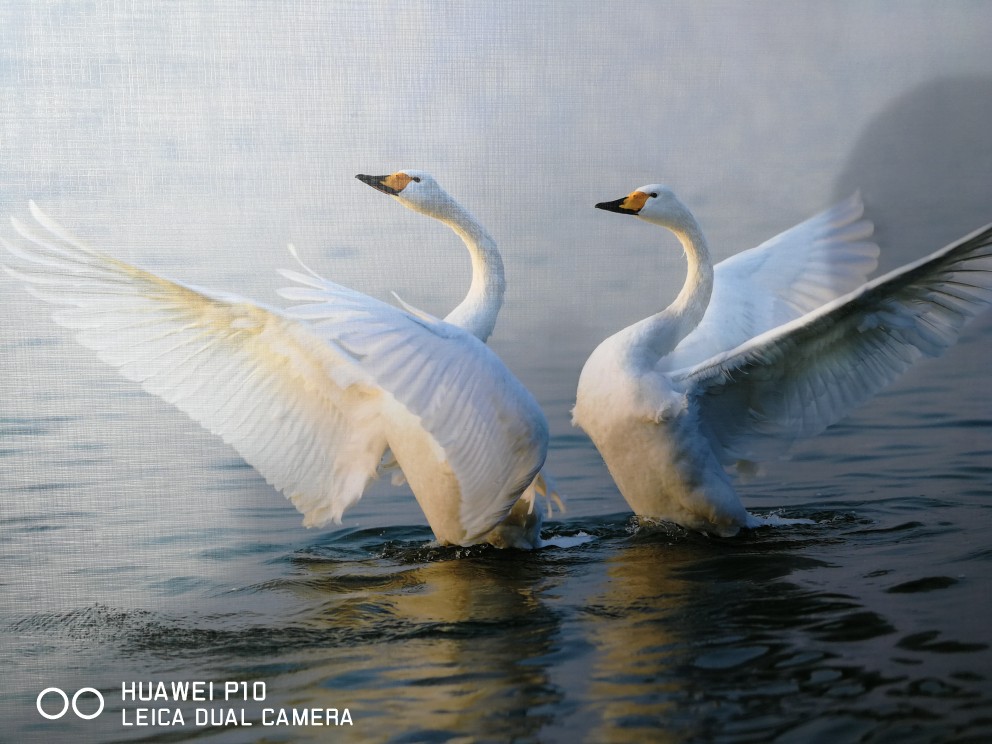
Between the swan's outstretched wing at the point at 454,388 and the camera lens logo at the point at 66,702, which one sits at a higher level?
the swan's outstretched wing at the point at 454,388

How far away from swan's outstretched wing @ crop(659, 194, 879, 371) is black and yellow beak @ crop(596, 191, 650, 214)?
0.34 meters

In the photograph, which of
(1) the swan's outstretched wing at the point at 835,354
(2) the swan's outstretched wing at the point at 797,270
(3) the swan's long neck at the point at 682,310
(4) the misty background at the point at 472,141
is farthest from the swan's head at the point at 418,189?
(2) the swan's outstretched wing at the point at 797,270

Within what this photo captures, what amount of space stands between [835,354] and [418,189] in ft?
2.85

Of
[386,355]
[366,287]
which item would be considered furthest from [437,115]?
[386,355]

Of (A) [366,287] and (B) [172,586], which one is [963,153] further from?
(B) [172,586]

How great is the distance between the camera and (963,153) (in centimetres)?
292

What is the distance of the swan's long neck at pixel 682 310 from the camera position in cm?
229

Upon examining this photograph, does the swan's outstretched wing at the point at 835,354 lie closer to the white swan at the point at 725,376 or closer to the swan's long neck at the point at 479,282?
the white swan at the point at 725,376

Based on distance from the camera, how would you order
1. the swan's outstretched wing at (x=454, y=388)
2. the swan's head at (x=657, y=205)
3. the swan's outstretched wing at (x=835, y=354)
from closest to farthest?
the swan's outstretched wing at (x=454, y=388), the swan's outstretched wing at (x=835, y=354), the swan's head at (x=657, y=205)

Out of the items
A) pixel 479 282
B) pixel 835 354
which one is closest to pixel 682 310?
pixel 835 354

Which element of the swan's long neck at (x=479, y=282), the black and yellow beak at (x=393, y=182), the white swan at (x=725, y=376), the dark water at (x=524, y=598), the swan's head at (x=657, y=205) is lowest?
the dark water at (x=524, y=598)

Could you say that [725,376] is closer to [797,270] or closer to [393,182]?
[797,270]

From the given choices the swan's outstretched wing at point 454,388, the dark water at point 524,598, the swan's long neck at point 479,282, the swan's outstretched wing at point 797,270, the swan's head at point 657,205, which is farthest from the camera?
the swan's outstretched wing at point 797,270

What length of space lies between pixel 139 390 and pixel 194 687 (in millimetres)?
913
